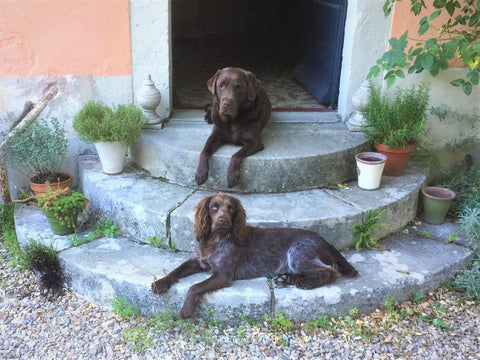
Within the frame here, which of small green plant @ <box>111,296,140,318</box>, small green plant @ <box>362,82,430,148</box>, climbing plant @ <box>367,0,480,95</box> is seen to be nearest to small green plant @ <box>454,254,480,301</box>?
small green plant @ <box>362,82,430,148</box>

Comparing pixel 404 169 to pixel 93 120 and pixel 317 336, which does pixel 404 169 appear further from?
pixel 93 120

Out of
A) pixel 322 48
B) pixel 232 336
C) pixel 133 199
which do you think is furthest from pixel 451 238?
pixel 322 48

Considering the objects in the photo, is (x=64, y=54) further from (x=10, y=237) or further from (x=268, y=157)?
(x=268, y=157)

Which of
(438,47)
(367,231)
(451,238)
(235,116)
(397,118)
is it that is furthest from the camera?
(397,118)

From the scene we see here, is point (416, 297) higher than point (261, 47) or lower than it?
lower

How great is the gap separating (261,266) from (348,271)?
58 centimetres

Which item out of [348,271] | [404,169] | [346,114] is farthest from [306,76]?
[348,271]

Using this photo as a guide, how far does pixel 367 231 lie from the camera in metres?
3.64

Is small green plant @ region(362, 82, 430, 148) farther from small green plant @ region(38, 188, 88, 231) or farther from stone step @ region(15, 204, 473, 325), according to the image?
small green plant @ region(38, 188, 88, 231)

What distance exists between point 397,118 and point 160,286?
2.37m

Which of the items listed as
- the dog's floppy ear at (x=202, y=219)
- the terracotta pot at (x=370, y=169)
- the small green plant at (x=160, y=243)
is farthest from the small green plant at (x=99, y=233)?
the terracotta pot at (x=370, y=169)

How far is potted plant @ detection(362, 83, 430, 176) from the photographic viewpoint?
4122mm

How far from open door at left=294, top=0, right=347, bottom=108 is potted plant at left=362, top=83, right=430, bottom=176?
2.58 feet

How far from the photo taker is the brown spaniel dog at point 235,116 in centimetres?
384
